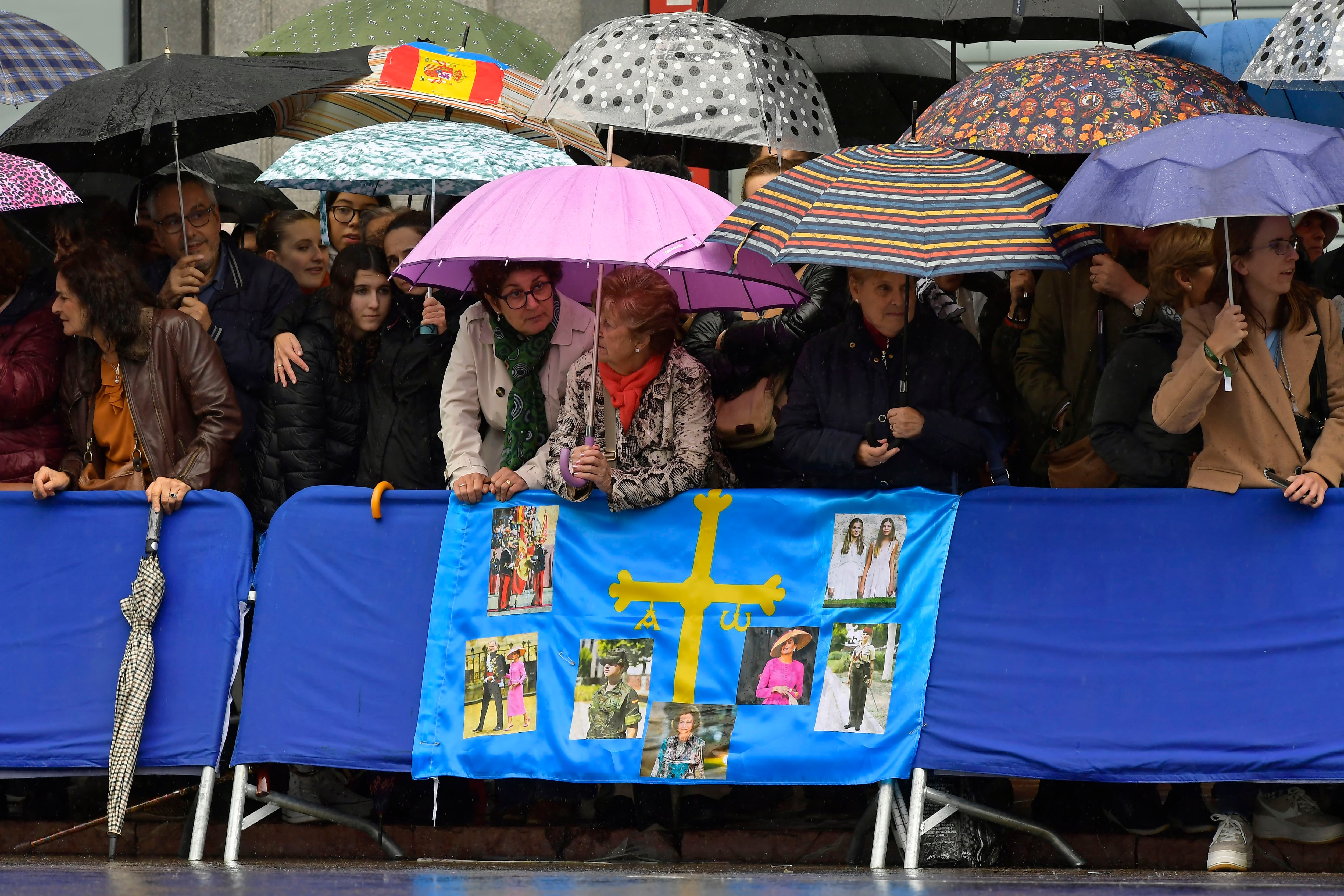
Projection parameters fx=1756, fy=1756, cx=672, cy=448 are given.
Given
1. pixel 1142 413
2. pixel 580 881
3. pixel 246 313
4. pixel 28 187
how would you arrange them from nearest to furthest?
pixel 580 881, pixel 1142 413, pixel 28 187, pixel 246 313

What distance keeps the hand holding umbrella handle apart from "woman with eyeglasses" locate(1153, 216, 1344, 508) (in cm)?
375

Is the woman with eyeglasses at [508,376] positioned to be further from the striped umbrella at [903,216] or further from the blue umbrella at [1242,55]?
the blue umbrella at [1242,55]

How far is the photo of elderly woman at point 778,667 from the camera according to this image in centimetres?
628

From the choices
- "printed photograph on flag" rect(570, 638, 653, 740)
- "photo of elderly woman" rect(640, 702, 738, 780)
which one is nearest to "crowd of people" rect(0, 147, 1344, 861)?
"printed photograph on flag" rect(570, 638, 653, 740)

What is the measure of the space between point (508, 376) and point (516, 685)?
124cm

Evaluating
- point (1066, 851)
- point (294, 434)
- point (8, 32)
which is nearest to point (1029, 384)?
point (1066, 851)

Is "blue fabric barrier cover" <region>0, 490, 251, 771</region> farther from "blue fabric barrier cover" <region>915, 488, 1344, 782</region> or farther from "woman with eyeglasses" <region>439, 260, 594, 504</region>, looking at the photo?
"blue fabric barrier cover" <region>915, 488, 1344, 782</region>

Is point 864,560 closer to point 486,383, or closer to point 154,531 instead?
point 486,383

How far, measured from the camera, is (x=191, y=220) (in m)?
7.99

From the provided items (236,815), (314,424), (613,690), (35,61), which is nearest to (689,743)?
(613,690)

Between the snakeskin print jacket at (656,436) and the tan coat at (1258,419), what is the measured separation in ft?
5.32

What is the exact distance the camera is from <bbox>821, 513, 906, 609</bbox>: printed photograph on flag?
20.6ft

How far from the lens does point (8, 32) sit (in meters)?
9.34

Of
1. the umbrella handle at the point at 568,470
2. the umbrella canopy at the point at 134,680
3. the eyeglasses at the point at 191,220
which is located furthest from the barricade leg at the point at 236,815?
the eyeglasses at the point at 191,220
